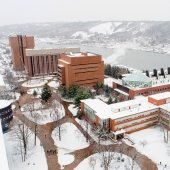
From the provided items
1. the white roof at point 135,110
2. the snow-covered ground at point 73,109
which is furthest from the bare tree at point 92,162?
the snow-covered ground at point 73,109

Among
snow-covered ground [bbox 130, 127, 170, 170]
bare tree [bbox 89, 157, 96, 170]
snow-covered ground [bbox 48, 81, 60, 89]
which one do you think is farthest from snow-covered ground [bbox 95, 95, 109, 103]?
bare tree [bbox 89, 157, 96, 170]

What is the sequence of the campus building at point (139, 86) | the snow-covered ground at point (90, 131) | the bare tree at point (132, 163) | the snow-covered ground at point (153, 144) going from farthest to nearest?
the campus building at point (139, 86)
the snow-covered ground at point (90, 131)
the snow-covered ground at point (153, 144)
the bare tree at point (132, 163)

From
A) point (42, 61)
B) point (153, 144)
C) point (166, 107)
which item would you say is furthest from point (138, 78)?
point (42, 61)

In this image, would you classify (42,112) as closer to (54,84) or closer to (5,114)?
(5,114)

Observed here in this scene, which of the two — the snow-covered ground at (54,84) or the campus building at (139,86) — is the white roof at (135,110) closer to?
the campus building at (139,86)

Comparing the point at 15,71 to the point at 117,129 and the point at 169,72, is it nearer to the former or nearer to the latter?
the point at 169,72

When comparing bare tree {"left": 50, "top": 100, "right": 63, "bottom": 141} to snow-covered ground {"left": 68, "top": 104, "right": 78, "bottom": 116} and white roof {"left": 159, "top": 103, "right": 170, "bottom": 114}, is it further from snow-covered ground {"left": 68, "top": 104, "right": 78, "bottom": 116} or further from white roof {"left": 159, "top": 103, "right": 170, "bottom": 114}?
white roof {"left": 159, "top": 103, "right": 170, "bottom": 114}
